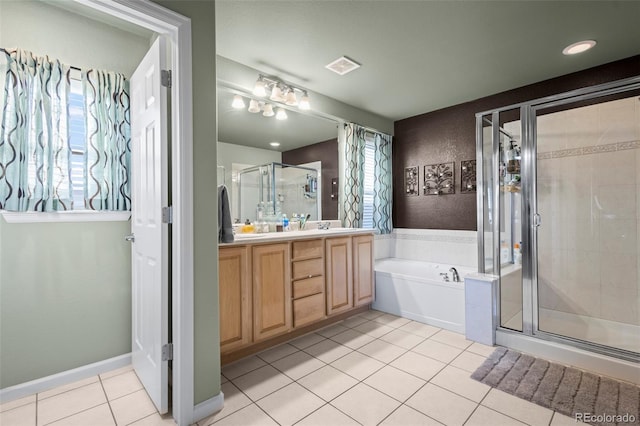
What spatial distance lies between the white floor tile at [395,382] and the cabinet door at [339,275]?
2.77 feet

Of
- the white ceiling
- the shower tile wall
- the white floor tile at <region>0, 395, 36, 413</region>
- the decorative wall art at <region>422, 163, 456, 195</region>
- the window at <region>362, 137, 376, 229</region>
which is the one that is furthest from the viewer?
the window at <region>362, 137, 376, 229</region>

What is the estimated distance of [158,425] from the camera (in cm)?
154

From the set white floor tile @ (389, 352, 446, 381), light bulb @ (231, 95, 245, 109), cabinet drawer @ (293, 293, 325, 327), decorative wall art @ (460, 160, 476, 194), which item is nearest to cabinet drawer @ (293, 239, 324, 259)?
cabinet drawer @ (293, 293, 325, 327)

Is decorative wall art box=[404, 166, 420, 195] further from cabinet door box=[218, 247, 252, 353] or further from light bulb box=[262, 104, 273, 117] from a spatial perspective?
cabinet door box=[218, 247, 252, 353]

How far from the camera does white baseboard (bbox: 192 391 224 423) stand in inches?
62.6

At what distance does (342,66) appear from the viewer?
8.71ft

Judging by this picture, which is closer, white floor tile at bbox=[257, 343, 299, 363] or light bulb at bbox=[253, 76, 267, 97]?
white floor tile at bbox=[257, 343, 299, 363]

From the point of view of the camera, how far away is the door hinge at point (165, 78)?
161cm

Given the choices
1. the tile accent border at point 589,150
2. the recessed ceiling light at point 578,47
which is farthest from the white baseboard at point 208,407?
the recessed ceiling light at point 578,47

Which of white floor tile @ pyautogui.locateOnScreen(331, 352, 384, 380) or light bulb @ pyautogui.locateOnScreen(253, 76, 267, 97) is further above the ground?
light bulb @ pyautogui.locateOnScreen(253, 76, 267, 97)

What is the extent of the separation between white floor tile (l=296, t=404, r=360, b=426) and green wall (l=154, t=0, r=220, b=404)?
0.55m

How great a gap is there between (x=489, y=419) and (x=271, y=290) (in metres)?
1.57

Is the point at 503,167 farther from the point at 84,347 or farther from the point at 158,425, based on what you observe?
the point at 84,347

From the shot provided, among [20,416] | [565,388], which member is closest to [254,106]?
[20,416]
